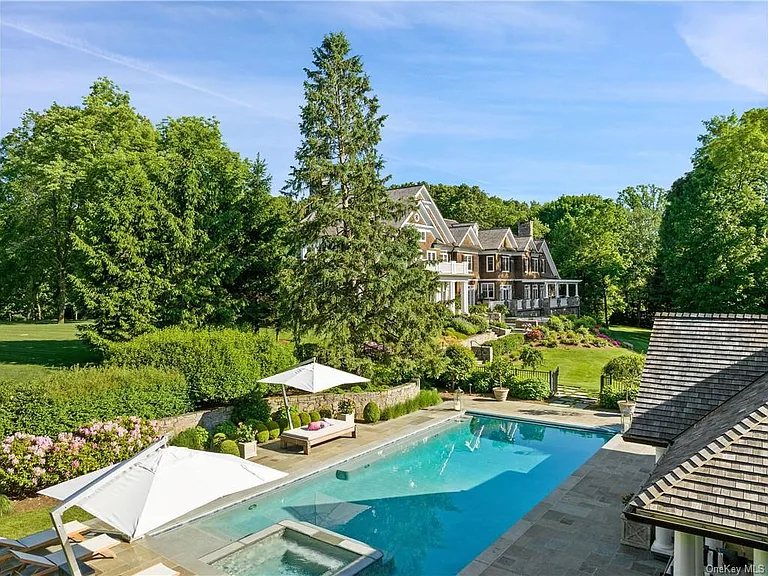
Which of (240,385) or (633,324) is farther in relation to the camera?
(633,324)

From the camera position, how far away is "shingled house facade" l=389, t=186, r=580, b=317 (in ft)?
138

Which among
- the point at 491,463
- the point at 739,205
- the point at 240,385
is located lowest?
the point at 491,463

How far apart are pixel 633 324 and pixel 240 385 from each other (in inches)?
1794

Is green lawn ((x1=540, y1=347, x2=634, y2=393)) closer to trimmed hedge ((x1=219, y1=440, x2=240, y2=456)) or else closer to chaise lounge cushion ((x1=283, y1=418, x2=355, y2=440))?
chaise lounge cushion ((x1=283, y1=418, x2=355, y2=440))

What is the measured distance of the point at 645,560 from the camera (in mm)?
9688

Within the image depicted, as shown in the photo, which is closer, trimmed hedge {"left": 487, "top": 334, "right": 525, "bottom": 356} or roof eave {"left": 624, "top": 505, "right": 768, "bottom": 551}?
roof eave {"left": 624, "top": 505, "right": 768, "bottom": 551}

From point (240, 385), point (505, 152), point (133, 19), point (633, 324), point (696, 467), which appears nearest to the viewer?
point (696, 467)

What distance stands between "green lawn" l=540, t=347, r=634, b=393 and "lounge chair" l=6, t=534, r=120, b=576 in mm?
21387

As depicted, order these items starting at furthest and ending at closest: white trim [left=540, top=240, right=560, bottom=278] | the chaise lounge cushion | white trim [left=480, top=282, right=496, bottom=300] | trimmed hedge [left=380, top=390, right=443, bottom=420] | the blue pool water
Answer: white trim [left=540, top=240, right=560, bottom=278]
white trim [left=480, top=282, right=496, bottom=300]
trimmed hedge [left=380, top=390, right=443, bottom=420]
the chaise lounge cushion
the blue pool water

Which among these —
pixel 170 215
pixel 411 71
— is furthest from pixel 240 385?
pixel 411 71

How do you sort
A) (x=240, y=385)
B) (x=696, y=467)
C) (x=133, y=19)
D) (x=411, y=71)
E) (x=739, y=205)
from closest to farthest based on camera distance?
1. (x=696, y=467)
2. (x=133, y=19)
3. (x=411, y=71)
4. (x=240, y=385)
5. (x=739, y=205)

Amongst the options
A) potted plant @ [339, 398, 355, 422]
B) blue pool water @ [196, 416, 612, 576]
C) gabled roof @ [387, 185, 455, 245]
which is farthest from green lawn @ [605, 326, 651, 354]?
potted plant @ [339, 398, 355, 422]

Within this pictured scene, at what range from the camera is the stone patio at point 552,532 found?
9.64 metres

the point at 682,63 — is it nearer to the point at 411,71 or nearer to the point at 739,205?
the point at 411,71
